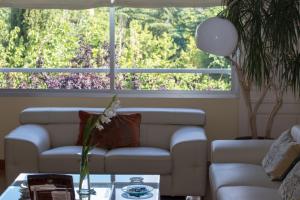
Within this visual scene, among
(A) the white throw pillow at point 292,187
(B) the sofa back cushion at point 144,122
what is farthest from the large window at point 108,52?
(A) the white throw pillow at point 292,187

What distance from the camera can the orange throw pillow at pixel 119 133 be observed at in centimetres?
517

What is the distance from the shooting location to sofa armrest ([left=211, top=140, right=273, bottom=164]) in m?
4.61

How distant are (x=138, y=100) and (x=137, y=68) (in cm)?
38

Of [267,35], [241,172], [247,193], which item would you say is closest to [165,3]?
[267,35]

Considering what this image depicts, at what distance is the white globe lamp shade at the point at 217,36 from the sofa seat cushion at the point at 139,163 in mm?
983

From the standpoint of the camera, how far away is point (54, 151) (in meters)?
4.95

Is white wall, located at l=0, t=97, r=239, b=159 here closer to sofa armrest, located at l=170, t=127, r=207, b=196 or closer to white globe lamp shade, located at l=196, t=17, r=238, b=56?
sofa armrest, located at l=170, t=127, r=207, b=196

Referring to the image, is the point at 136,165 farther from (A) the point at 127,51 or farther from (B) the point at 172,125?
(A) the point at 127,51

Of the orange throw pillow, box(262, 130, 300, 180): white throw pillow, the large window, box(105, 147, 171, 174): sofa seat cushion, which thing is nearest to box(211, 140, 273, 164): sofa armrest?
box(262, 130, 300, 180): white throw pillow

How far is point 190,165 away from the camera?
4.82m

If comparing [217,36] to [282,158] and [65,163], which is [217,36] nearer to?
[282,158]

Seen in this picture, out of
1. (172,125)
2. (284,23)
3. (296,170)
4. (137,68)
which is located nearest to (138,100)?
(137,68)

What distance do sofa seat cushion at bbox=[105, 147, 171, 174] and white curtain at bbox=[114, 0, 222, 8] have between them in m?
1.76

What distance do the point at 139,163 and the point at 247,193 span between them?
4.27ft
